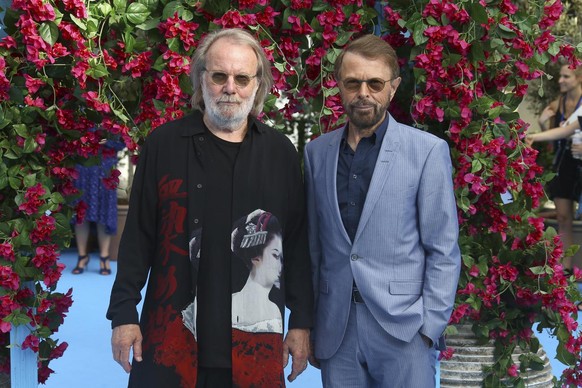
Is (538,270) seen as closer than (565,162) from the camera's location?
Yes

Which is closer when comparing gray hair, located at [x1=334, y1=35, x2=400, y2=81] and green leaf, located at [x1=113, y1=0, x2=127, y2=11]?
gray hair, located at [x1=334, y1=35, x2=400, y2=81]

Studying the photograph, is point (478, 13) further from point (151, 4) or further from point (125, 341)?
point (125, 341)

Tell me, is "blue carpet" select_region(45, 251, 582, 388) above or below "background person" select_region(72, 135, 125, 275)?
below

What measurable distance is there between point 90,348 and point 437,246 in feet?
13.0

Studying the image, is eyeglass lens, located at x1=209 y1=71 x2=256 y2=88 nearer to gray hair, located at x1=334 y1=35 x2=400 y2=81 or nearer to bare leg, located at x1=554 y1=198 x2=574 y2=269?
gray hair, located at x1=334 y1=35 x2=400 y2=81

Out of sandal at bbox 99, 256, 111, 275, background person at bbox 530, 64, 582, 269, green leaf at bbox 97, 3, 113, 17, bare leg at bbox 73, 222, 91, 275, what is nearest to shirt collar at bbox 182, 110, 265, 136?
green leaf at bbox 97, 3, 113, 17

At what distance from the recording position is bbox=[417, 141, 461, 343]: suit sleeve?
257 cm

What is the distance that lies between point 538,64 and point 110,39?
1.62 m

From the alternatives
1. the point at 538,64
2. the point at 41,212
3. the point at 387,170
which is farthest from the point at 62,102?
the point at 538,64

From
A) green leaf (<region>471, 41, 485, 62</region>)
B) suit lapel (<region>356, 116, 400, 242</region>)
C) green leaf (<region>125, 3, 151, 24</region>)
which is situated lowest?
suit lapel (<region>356, 116, 400, 242</region>)

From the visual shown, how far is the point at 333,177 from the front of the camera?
2.67 meters

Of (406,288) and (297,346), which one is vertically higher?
(406,288)

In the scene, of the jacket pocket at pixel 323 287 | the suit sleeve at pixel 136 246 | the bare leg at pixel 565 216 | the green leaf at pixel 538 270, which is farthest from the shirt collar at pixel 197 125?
the bare leg at pixel 565 216

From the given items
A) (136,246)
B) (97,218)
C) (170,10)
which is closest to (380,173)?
(136,246)
